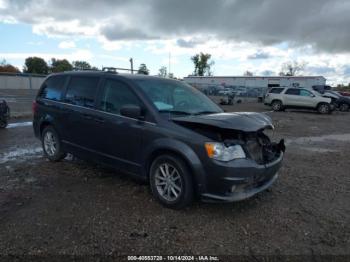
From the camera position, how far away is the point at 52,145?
21.6ft

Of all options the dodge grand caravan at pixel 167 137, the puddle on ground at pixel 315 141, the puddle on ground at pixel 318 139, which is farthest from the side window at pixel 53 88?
the puddle on ground at pixel 318 139

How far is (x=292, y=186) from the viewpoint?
561 cm

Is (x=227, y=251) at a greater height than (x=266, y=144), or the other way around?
(x=266, y=144)

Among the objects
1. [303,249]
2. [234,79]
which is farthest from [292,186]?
[234,79]

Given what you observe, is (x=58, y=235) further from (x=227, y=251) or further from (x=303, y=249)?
(x=303, y=249)

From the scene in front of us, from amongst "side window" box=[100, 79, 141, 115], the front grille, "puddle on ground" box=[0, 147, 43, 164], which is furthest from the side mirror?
"puddle on ground" box=[0, 147, 43, 164]

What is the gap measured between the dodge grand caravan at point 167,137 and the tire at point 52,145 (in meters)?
0.24

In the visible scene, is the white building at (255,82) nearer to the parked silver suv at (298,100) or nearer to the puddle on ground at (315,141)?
the parked silver suv at (298,100)

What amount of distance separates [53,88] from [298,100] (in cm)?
2059

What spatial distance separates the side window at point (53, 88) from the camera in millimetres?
6355

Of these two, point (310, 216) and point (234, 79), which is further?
point (234, 79)

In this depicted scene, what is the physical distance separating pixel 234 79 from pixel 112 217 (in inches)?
2186

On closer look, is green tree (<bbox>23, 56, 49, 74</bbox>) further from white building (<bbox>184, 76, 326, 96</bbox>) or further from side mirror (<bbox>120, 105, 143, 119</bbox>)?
side mirror (<bbox>120, 105, 143, 119</bbox>)

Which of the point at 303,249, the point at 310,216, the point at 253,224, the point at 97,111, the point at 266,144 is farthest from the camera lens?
the point at 97,111
